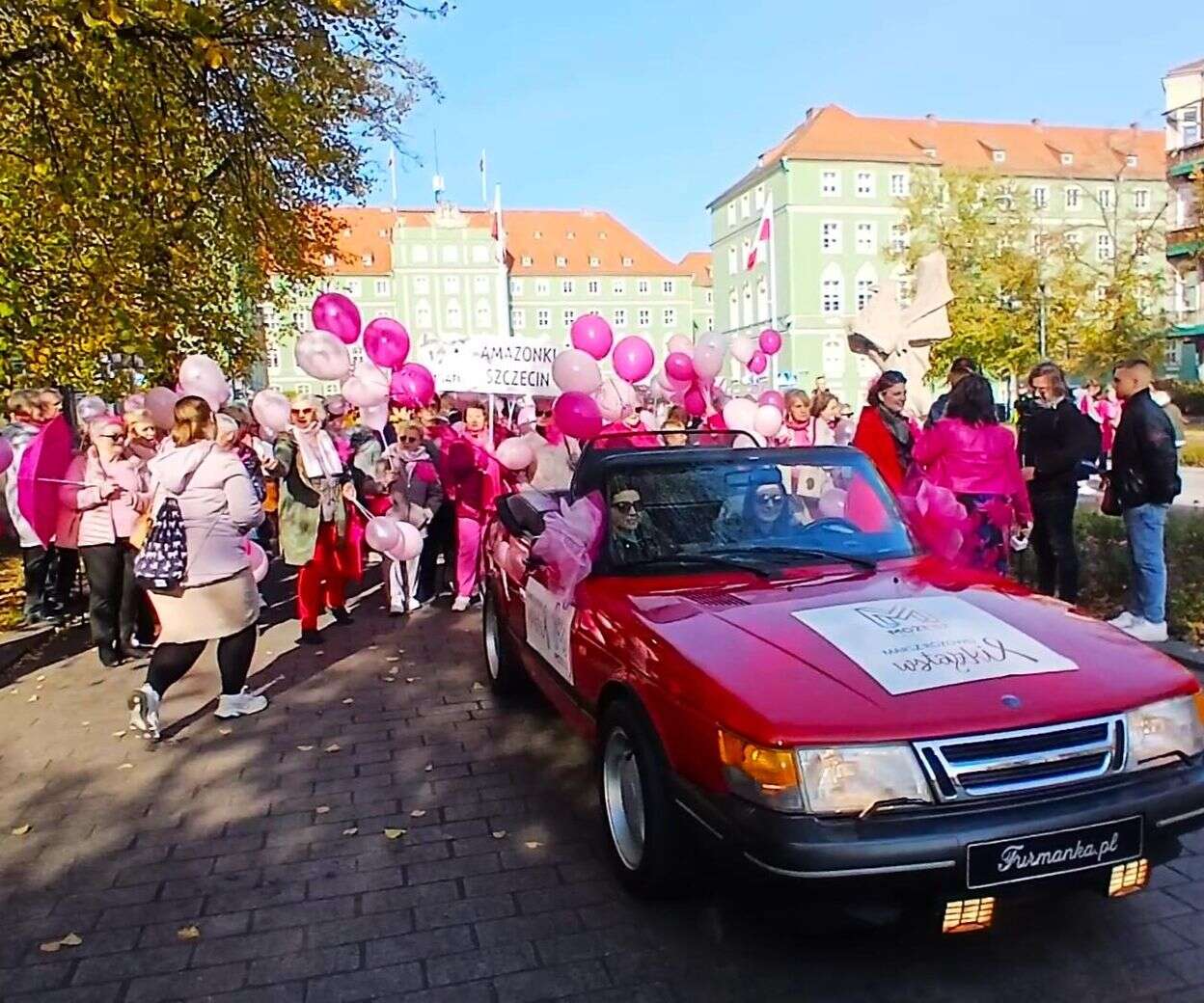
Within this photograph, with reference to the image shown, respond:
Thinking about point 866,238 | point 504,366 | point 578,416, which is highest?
point 866,238

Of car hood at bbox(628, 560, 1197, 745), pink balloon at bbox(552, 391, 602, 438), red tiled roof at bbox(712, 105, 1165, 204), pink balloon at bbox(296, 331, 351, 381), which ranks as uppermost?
red tiled roof at bbox(712, 105, 1165, 204)

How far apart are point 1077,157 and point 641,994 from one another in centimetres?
9100

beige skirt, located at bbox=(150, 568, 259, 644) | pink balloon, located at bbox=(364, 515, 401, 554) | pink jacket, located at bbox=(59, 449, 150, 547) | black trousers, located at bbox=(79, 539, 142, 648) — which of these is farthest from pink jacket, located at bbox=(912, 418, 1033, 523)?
black trousers, located at bbox=(79, 539, 142, 648)

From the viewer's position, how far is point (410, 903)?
157 inches

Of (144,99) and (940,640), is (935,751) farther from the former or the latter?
(144,99)

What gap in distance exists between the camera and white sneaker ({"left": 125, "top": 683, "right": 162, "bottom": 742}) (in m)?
5.95

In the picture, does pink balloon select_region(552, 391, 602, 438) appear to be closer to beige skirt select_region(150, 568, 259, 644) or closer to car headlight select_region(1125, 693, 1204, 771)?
beige skirt select_region(150, 568, 259, 644)

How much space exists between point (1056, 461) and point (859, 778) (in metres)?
5.39

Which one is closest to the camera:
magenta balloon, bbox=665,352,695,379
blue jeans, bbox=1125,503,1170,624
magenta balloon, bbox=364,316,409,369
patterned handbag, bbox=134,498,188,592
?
patterned handbag, bbox=134,498,188,592

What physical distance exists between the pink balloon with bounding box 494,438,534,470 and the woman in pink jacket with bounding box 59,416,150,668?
2697 millimetres

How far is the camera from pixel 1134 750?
322cm

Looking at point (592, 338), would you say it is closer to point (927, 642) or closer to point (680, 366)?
point (680, 366)

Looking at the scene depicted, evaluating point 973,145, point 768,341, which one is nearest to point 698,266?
point 973,145

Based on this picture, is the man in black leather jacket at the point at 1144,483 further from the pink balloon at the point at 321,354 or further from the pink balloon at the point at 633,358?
the pink balloon at the point at 321,354
